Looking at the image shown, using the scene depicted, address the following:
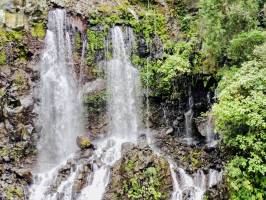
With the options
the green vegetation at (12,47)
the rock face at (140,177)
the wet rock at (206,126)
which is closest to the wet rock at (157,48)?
the wet rock at (206,126)

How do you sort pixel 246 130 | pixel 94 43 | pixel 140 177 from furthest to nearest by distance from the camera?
1. pixel 94 43
2. pixel 140 177
3. pixel 246 130

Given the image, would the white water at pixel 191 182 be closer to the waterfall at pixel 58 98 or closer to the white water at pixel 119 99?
the white water at pixel 119 99

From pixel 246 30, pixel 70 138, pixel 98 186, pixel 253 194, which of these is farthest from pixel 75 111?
pixel 253 194

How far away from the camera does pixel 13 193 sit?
1410 centimetres

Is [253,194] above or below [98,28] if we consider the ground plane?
below

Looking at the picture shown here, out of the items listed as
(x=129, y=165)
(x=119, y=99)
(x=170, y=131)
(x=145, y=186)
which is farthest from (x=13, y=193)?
(x=170, y=131)

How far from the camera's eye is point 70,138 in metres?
18.0

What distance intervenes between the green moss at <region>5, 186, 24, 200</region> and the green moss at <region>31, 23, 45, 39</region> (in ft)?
25.0

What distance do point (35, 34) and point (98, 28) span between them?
3006 millimetres

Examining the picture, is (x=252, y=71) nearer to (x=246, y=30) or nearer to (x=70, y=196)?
(x=246, y=30)

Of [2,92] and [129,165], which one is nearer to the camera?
[129,165]

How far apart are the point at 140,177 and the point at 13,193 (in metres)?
4.56

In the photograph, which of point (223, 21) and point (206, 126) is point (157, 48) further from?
point (206, 126)

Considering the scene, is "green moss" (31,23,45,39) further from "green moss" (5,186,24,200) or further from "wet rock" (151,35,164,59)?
"green moss" (5,186,24,200)
